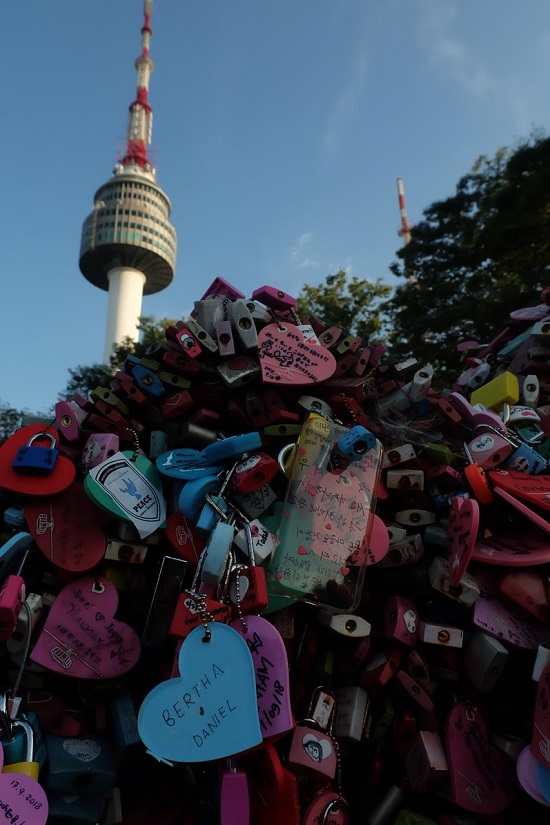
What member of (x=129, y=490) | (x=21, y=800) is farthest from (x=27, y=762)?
(x=129, y=490)

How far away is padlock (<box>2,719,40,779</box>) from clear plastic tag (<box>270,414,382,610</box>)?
68 centimetres

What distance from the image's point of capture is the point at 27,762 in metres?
1.36

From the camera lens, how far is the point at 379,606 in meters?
1.87

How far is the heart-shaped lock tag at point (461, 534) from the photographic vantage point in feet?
5.52

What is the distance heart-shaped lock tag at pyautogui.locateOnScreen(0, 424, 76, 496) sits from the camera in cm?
170

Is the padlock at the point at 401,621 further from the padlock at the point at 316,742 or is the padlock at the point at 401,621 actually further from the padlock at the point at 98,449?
the padlock at the point at 98,449

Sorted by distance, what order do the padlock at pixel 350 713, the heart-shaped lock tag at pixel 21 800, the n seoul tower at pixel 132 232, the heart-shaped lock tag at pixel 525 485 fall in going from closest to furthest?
the heart-shaped lock tag at pixel 21 800 → the padlock at pixel 350 713 → the heart-shaped lock tag at pixel 525 485 → the n seoul tower at pixel 132 232

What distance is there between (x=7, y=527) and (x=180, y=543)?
0.57 metres

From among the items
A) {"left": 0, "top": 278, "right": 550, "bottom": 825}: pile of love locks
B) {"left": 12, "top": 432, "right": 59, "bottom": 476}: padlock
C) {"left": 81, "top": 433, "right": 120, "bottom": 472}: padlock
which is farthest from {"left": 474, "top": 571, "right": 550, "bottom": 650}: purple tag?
{"left": 12, "top": 432, "right": 59, "bottom": 476}: padlock

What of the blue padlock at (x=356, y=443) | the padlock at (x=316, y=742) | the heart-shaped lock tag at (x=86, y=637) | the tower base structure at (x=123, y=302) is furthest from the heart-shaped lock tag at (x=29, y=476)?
the tower base structure at (x=123, y=302)

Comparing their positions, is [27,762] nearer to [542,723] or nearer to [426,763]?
[426,763]

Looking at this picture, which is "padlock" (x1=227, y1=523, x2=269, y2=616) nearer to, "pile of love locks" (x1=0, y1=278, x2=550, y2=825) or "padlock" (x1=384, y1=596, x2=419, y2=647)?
"pile of love locks" (x1=0, y1=278, x2=550, y2=825)

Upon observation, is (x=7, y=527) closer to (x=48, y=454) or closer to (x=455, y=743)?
(x=48, y=454)

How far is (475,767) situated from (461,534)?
62 cm
